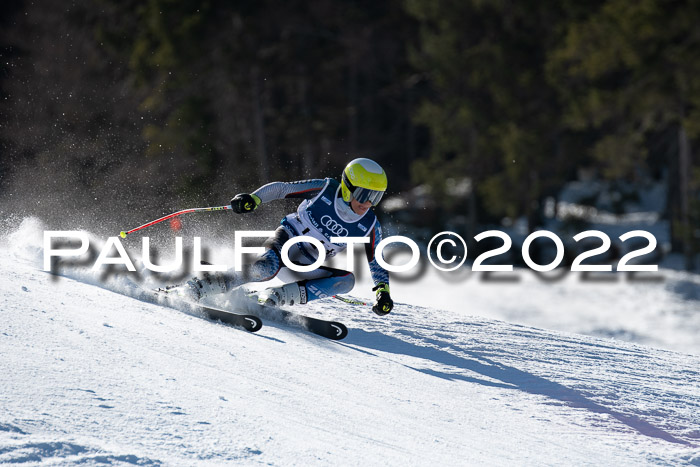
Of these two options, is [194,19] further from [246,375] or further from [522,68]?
[246,375]

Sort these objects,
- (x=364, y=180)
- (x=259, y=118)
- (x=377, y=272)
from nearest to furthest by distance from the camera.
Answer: (x=364, y=180) < (x=377, y=272) < (x=259, y=118)

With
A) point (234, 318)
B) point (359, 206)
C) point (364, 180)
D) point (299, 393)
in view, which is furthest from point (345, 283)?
point (299, 393)

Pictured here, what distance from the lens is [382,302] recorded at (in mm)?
5605

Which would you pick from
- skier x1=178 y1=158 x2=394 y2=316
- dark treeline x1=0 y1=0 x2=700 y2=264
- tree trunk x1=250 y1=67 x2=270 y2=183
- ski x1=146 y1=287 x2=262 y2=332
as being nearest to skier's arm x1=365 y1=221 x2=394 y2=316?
skier x1=178 y1=158 x2=394 y2=316

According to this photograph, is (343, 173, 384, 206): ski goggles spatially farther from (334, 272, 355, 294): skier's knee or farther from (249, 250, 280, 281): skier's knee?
(249, 250, 280, 281): skier's knee

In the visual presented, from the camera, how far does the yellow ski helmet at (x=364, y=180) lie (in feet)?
18.3

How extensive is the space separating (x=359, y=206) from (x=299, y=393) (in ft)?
6.67

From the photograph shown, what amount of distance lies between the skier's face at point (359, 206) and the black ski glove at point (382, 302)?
57 centimetres

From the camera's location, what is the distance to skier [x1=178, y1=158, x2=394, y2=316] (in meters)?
5.62

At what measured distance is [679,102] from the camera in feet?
50.9

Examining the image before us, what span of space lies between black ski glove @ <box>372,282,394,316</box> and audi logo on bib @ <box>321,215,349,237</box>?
488 millimetres

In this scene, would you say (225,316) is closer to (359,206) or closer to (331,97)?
(359,206)

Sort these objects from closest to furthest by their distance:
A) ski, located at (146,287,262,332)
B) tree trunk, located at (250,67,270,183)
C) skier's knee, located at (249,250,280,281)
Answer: ski, located at (146,287,262,332) → skier's knee, located at (249,250,280,281) → tree trunk, located at (250,67,270,183)

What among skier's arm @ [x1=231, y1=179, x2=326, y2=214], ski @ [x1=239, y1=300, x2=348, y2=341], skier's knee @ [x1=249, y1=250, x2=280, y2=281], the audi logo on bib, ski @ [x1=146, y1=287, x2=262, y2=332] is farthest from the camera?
skier's arm @ [x1=231, y1=179, x2=326, y2=214]
